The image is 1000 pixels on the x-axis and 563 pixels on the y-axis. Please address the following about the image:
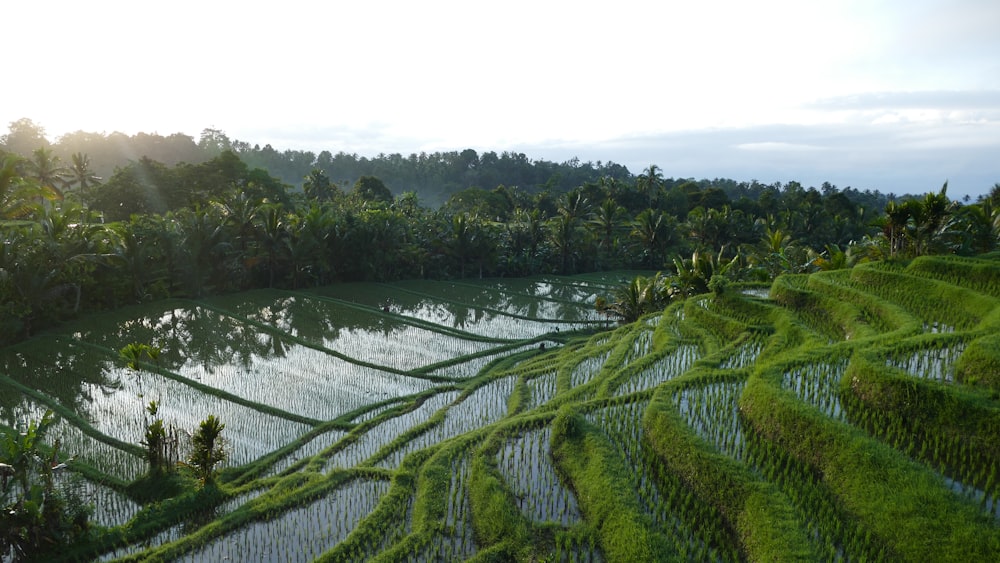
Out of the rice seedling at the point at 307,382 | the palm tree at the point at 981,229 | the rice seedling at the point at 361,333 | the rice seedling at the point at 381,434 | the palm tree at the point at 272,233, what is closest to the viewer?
the rice seedling at the point at 381,434

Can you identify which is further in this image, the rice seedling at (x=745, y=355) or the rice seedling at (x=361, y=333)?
the rice seedling at (x=361, y=333)

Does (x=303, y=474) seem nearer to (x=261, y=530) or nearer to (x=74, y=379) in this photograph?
(x=261, y=530)

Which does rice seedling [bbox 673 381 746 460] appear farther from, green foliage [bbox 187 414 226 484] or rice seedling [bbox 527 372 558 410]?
green foliage [bbox 187 414 226 484]

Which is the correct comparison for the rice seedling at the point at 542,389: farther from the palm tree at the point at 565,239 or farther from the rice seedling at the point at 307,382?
the palm tree at the point at 565,239

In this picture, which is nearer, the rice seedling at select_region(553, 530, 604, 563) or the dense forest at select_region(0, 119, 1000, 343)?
the rice seedling at select_region(553, 530, 604, 563)

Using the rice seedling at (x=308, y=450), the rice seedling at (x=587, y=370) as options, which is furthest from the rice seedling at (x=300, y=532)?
the rice seedling at (x=587, y=370)

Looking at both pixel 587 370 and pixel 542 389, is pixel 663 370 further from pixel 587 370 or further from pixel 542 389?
pixel 542 389

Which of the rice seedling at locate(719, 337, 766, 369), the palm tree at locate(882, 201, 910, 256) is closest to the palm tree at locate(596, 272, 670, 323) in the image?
the rice seedling at locate(719, 337, 766, 369)

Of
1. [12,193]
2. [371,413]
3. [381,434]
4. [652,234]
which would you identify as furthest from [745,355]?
[652,234]
